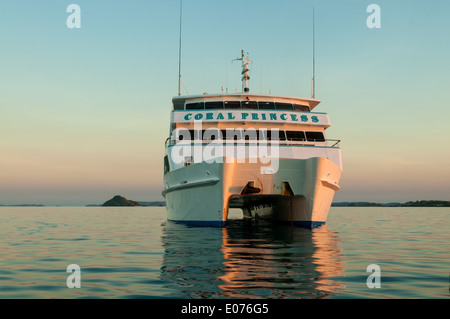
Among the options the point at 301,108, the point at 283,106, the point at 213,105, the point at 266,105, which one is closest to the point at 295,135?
the point at 283,106

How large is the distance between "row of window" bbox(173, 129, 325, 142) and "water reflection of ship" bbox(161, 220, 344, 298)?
6.78m

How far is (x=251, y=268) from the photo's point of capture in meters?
8.93

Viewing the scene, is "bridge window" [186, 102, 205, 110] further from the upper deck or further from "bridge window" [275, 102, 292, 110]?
"bridge window" [275, 102, 292, 110]

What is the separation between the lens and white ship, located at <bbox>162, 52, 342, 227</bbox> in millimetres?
17781

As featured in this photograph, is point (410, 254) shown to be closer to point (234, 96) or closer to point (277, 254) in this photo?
point (277, 254)

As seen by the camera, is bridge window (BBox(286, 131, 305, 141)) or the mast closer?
bridge window (BBox(286, 131, 305, 141))

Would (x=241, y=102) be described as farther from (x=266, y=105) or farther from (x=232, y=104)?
(x=266, y=105)

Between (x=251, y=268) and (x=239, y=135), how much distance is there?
12364mm

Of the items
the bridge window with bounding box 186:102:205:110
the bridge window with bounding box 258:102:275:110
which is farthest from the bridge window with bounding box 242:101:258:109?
the bridge window with bounding box 186:102:205:110

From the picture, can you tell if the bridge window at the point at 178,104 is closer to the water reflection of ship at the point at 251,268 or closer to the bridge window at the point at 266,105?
the bridge window at the point at 266,105

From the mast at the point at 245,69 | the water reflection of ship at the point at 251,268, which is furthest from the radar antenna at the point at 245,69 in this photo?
the water reflection of ship at the point at 251,268

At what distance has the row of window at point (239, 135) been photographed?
67.9 feet
